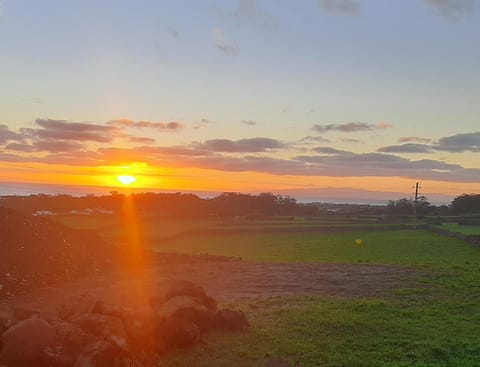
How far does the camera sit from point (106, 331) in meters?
9.15

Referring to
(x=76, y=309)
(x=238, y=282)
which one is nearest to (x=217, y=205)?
(x=238, y=282)

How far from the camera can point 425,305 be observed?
15.3m

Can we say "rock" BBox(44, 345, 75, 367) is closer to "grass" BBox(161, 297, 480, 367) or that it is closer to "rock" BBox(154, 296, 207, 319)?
"grass" BBox(161, 297, 480, 367)

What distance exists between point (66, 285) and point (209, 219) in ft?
181

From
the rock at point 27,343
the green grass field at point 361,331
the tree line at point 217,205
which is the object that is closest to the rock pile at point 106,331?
the rock at point 27,343

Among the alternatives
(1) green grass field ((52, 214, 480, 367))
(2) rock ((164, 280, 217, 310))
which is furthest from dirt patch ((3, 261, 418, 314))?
(2) rock ((164, 280, 217, 310))

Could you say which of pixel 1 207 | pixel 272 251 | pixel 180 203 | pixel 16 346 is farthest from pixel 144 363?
pixel 180 203

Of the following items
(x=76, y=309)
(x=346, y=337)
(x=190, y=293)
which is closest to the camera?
(x=76, y=309)

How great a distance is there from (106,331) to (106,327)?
0.44ft

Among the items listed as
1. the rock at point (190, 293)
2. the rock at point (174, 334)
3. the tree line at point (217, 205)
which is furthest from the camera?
the tree line at point (217, 205)

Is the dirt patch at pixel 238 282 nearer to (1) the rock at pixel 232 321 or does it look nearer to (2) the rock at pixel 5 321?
(1) the rock at pixel 232 321

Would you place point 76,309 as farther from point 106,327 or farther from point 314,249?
point 314,249

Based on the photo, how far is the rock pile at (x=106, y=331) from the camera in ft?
27.7

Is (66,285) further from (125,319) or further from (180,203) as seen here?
(180,203)
